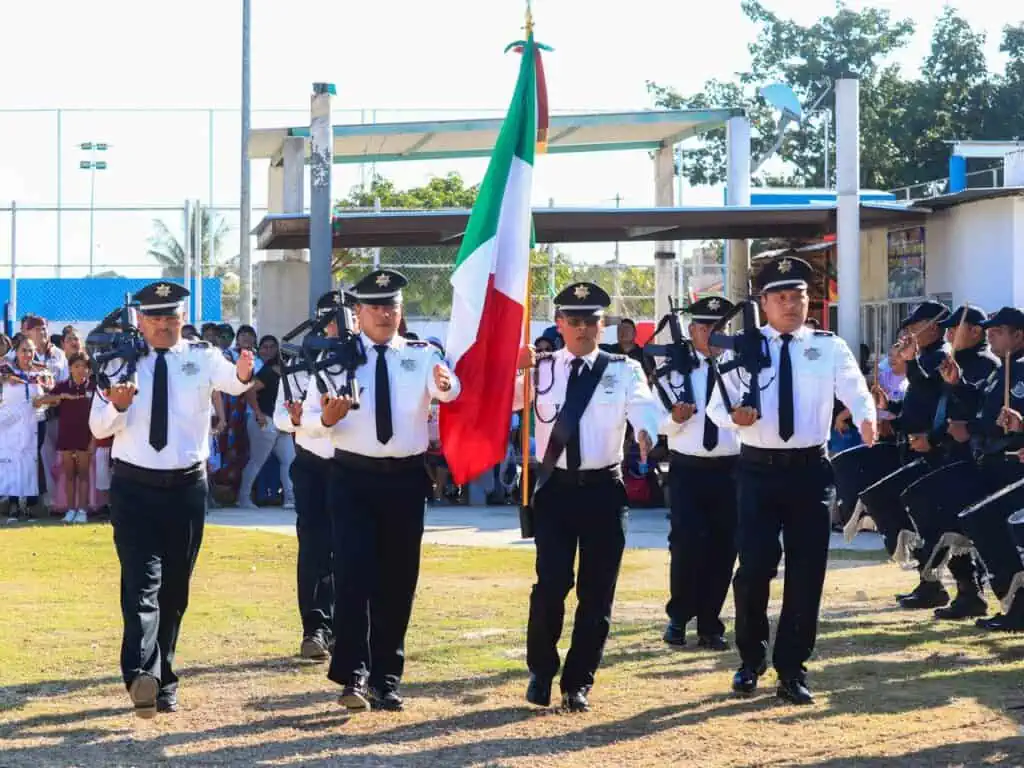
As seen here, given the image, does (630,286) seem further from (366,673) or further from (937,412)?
(366,673)

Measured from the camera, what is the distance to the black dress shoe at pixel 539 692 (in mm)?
8758

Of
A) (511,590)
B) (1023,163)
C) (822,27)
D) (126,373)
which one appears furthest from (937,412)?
(822,27)

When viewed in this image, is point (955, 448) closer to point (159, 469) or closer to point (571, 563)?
point (571, 563)

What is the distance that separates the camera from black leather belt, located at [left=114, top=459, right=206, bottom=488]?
8672mm

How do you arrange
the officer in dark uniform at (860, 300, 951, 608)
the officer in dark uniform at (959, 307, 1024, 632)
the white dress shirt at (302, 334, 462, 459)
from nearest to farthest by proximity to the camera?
the white dress shirt at (302, 334, 462, 459)
the officer in dark uniform at (959, 307, 1024, 632)
the officer in dark uniform at (860, 300, 951, 608)

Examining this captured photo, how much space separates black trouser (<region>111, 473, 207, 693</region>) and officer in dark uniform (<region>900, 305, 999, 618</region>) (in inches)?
205

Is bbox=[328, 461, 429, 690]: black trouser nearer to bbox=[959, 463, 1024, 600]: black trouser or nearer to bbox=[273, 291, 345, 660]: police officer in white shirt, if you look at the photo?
bbox=[273, 291, 345, 660]: police officer in white shirt

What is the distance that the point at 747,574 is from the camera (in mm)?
9109

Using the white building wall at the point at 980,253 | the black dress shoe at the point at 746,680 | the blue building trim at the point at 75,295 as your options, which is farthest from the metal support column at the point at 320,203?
the blue building trim at the point at 75,295

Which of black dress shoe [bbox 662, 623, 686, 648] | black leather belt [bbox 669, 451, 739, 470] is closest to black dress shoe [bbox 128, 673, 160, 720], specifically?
black dress shoe [bbox 662, 623, 686, 648]

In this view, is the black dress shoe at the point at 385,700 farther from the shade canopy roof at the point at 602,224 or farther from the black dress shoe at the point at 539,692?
the shade canopy roof at the point at 602,224

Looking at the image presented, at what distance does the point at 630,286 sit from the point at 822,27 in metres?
27.0

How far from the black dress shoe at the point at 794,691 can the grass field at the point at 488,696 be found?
3.2 inches

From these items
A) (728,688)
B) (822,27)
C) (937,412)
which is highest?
(822,27)
